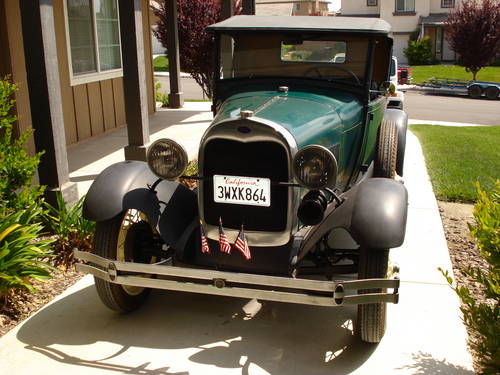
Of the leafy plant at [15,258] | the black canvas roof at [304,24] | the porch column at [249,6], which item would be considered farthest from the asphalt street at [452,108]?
the leafy plant at [15,258]

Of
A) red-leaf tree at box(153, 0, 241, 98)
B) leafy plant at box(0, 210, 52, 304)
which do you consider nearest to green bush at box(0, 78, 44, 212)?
leafy plant at box(0, 210, 52, 304)

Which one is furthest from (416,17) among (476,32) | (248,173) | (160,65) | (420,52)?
(248,173)

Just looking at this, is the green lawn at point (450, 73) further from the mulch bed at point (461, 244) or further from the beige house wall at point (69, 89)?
the mulch bed at point (461, 244)

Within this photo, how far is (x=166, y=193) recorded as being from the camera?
4035 mm

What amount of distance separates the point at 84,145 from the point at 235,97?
17.3 ft

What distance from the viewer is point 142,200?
3820 mm

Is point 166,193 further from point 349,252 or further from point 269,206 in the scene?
point 349,252

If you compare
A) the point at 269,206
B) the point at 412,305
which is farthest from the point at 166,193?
the point at 412,305

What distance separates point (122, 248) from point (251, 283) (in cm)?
118

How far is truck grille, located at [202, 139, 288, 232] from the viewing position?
3.52 m

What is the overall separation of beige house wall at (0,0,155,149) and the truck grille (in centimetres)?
317

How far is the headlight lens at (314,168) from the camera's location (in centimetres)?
333

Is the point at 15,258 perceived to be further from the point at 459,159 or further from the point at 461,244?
the point at 459,159

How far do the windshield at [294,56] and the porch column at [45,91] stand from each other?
5.08 feet
